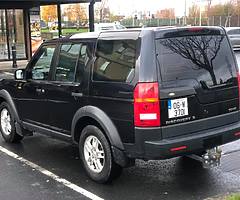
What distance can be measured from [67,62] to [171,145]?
1.97m

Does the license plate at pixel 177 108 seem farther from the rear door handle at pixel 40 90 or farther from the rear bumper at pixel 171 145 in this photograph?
the rear door handle at pixel 40 90

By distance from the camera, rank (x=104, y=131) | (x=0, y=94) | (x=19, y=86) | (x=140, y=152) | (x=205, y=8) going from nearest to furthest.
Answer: (x=140, y=152) < (x=104, y=131) < (x=19, y=86) < (x=0, y=94) < (x=205, y=8)

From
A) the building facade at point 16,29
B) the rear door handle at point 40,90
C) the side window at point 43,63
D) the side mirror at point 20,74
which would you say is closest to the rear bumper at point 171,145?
the rear door handle at point 40,90

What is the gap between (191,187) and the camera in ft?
16.8

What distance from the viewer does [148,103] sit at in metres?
4.61

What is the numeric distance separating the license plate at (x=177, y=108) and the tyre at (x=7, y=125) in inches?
129

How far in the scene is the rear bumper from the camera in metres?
4.61

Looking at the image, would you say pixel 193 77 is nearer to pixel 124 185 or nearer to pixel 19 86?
pixel 124 185

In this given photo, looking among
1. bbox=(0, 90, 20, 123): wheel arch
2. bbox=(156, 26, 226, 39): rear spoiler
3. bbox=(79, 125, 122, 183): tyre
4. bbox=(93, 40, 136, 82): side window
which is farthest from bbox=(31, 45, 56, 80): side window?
bbox=(156, 26, 226, 39): rear spoiler

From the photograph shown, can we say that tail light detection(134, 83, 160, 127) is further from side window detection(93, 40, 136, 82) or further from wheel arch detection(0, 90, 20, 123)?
wheel arch detection(0, 90, 20, 123)

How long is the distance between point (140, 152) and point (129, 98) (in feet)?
1.96

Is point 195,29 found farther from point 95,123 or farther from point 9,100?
point 9,100

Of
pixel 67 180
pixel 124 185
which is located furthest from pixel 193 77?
pixel 67 180

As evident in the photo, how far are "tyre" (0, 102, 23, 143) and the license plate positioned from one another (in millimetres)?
3273
